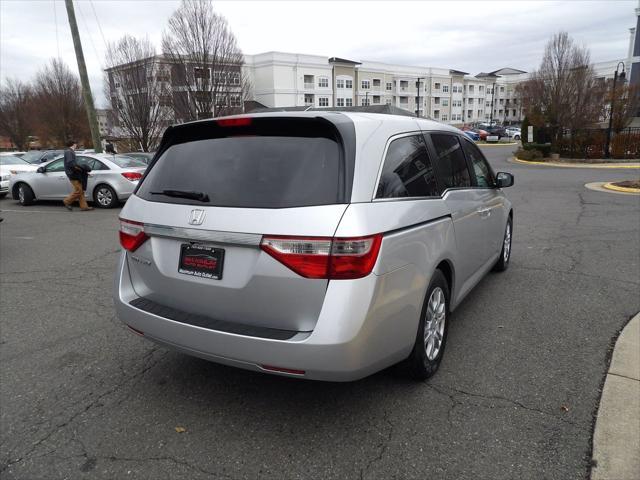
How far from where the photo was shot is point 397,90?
299ft

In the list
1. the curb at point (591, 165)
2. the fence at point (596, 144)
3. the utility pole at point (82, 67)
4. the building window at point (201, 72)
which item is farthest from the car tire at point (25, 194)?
the fence at point (596, 144)

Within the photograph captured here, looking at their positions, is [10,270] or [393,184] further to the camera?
[10,270]

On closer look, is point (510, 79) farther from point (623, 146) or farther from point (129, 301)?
point (129, 301)

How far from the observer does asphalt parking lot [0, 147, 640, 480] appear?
2.40 meters

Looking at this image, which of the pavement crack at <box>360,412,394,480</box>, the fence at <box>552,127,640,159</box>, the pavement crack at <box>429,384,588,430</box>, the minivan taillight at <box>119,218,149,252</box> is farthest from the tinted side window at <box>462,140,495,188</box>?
the fence at <box>552,127,640,159</box>

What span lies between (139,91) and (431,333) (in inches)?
774

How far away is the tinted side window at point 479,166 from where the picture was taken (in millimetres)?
4350

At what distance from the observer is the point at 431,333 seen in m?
3.13

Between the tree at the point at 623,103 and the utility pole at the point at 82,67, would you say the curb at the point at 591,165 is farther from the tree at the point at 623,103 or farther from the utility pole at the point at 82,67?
the utility pole at the point at 82,67

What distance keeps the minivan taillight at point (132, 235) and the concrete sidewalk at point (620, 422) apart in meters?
2.83

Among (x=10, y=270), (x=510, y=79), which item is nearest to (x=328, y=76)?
(x=510, y=79)

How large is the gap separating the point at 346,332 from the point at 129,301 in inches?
60.8

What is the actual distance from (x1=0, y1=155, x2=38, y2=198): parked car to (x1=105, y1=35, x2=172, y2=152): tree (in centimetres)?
479

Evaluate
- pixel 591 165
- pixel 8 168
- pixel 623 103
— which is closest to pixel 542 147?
pixel 591 165
